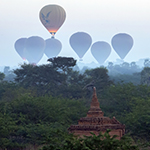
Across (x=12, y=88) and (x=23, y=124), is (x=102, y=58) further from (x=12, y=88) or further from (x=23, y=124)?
(x=23, y=124)

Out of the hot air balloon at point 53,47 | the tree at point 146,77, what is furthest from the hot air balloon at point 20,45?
the tree at point 146,77

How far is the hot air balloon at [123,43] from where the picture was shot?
11331 centimetres

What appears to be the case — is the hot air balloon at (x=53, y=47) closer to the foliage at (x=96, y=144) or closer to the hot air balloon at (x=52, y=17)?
the hot air balloon at (x=52, y=17)

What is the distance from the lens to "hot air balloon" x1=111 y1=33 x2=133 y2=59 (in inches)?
4461

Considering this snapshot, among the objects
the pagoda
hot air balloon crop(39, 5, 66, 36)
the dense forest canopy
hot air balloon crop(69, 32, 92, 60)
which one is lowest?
the pagoda

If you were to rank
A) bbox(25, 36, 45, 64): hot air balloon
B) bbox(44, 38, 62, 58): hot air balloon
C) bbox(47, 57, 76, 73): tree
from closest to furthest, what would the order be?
bbox(47, 57, 76, 73): tree → bbox(25, 36, 45, 64): hot air balloon → bbox(44, 38, 62, 58): hot air balloon

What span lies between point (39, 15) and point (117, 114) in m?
43.8

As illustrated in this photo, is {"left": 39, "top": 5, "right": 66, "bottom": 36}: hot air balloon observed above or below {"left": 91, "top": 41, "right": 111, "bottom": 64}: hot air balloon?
below

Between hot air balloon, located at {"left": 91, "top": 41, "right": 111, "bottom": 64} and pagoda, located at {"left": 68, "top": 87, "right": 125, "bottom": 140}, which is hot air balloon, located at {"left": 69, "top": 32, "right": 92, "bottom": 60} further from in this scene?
pagoda, located at {"left": 68, "top": 87, "right": 125, "bottom": 140}

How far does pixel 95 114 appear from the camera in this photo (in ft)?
63.1

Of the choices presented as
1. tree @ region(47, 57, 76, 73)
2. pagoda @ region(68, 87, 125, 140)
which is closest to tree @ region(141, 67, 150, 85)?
tree @ region(47, 57, 76, 73)

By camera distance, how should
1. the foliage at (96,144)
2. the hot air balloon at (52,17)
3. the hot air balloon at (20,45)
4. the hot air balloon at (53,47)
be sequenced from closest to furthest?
the foliage at (96,144) < the hot air balloon at (52,17) < the hot air balloon at (20,45) < the hot air balloon at (53,47)

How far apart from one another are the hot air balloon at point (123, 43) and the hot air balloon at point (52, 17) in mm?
34648

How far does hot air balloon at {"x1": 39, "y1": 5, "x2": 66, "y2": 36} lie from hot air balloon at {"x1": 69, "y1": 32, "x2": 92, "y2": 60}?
93.1ft
